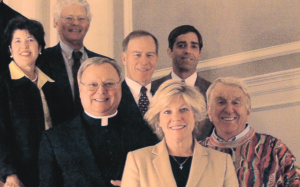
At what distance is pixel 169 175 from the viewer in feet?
10.7

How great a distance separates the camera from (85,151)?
3525mm

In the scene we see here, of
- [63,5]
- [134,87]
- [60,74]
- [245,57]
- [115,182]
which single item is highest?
[63,5]

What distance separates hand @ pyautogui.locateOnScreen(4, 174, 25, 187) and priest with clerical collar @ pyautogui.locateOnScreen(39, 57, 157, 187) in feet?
0.51

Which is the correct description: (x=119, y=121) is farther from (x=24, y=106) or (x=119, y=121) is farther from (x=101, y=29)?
(x=101, y=29)

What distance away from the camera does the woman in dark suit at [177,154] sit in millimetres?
3273

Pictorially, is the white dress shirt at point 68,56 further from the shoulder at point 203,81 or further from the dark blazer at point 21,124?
the shoulder at point 203,81

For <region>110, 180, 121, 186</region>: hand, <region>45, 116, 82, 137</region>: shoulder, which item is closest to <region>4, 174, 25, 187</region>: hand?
<region>45, 116, 82, 137</region>: shoulder

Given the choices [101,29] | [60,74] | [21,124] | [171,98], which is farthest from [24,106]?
[101,29]

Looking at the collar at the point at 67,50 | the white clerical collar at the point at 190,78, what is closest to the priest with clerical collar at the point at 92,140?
the collar at the point at 67,50

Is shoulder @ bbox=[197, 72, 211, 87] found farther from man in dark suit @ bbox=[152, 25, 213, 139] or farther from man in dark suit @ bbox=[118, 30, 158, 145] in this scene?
man in dark suit @ bbox=[118, 30, 158, 145]

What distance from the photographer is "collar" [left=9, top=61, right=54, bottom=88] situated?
3801 millimetres

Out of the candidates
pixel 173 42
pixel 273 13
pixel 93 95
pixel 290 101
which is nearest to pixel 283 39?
pixel 273 13

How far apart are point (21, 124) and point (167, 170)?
108 centimetres

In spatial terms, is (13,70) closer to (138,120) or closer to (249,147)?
(138,120)
